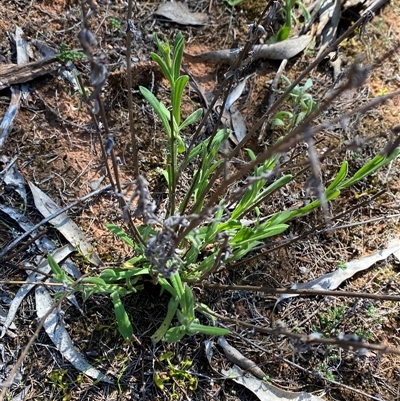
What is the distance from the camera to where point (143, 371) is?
2.00m

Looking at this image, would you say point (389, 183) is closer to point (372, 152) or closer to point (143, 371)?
point (372, 152)

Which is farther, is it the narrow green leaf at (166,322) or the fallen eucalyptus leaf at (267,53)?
the fallen eucalyptus leaf at (267,53)

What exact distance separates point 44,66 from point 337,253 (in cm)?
156

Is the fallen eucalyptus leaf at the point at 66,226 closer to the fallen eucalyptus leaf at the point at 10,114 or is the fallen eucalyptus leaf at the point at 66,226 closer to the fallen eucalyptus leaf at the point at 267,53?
the fallen eucalyptus leaf at the point at 10,114

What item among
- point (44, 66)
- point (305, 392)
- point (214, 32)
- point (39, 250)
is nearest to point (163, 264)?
point (39, 250)

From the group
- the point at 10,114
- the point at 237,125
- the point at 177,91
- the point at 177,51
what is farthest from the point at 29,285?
the point at 237,125

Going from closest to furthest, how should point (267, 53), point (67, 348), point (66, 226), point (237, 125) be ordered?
point (67, 348) < point (66, 226) < point (237, 125) < point (267, 53)

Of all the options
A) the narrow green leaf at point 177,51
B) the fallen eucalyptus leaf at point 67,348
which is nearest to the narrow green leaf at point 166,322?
the fallen eucalyptus leaf at point 67,348

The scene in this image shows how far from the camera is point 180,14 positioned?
275 centimetres

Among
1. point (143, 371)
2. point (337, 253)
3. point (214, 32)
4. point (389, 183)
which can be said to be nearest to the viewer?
point (143, 371)

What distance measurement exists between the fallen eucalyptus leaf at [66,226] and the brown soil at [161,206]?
3 centimetres

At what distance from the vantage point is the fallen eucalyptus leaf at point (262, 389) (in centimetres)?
204

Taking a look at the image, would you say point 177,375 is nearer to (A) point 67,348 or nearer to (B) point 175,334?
(B) point 175,334

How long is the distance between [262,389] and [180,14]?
1847mm
